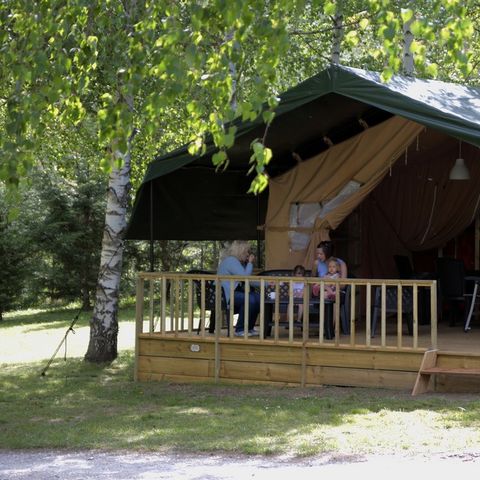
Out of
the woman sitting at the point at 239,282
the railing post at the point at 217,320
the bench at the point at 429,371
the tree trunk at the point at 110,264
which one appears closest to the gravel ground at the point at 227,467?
the bench at the point at 429,371

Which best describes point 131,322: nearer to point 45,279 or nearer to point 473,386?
point 45,279

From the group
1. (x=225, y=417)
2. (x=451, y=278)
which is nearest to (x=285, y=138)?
(x=451, y=278)

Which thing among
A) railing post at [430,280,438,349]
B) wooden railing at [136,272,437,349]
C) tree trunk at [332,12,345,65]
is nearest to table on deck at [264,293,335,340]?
→ wooden railing at [136,272,437,349]

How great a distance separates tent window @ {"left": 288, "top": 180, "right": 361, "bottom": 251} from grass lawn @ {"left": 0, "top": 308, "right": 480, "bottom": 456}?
2548 millimetres

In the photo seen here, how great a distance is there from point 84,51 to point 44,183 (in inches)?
593

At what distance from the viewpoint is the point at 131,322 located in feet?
67.7

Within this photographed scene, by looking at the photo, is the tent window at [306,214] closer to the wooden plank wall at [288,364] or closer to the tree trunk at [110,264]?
the tree trunk at [110,264]

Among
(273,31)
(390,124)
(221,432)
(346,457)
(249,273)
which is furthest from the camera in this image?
(390,124)

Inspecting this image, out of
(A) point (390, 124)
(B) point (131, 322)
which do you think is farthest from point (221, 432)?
(B) point (131, 322)

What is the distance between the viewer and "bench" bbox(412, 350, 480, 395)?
28.8ft

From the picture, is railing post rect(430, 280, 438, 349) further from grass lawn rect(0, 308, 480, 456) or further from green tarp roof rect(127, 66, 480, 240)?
green tarp roof rect(127, 66, 480, 240)

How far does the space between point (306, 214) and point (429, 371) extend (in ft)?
11.2

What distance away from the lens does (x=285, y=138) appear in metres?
11.4

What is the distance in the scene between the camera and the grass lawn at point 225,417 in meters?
6.73
